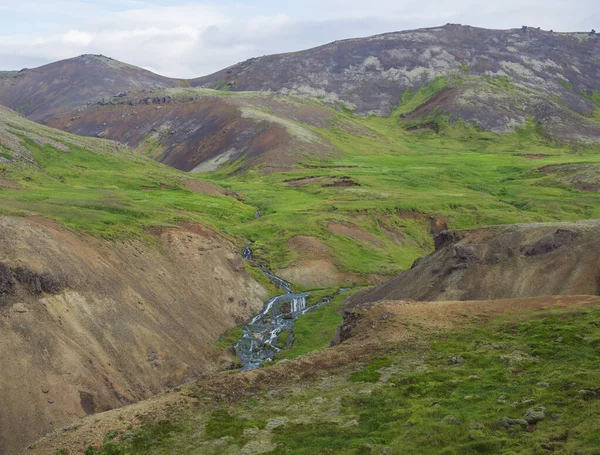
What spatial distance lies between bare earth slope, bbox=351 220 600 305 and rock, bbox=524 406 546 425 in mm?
43443

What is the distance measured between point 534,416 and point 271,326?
193ft

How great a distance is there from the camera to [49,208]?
93.6 metres

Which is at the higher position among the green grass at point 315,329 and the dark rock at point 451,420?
the dark rock at point 451,420

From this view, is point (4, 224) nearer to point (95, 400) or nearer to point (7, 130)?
point (95, 400)

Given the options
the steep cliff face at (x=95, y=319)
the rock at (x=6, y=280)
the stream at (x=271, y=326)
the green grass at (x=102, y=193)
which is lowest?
the stream at (x=271, y=326)

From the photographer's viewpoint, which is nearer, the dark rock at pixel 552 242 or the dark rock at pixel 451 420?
the dark rock at pixel 451 420

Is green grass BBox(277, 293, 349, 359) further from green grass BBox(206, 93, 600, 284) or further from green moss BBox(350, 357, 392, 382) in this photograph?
green moss BBox(350, 357, 392, 382)

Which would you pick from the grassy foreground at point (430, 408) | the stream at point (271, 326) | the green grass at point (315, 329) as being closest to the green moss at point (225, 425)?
the grassy foreground at point (430, 408)

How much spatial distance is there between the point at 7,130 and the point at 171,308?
9684 cm

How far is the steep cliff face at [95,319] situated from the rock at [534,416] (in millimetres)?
40777

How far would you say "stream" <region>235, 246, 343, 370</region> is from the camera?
78.9 m

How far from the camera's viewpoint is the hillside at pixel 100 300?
5850 centimetres

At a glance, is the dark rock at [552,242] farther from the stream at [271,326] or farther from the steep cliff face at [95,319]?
the steep cliff face at [95,319]

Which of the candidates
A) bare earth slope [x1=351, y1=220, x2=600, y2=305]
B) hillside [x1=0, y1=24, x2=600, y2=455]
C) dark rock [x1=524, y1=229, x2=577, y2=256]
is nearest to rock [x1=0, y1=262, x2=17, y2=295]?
hillside [x1=0, y1=24, x2=600, y2=455]
